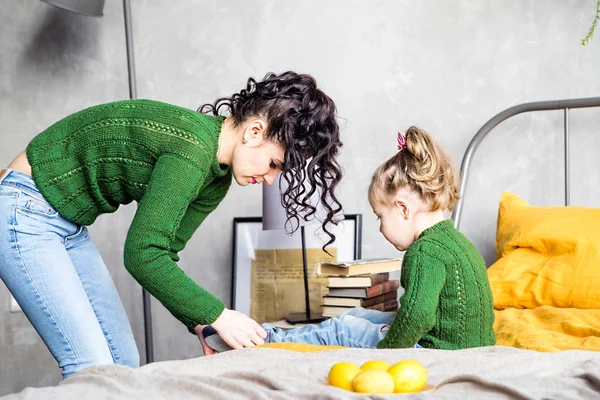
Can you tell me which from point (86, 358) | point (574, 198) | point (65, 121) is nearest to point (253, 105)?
point (65, 121)

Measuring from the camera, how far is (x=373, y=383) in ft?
3.28

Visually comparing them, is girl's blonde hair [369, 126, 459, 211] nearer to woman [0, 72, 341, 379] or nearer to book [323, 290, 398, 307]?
woman [0, 72, 341, 379]

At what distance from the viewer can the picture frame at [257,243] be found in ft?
8.37

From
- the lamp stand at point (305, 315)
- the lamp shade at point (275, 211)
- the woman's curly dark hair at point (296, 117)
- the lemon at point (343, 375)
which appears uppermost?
the woman's curly dark hair at point (296, 117)

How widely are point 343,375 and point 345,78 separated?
5.65ft

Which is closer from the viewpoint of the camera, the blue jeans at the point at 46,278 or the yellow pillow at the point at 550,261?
the blue jeans at the point at 46,278

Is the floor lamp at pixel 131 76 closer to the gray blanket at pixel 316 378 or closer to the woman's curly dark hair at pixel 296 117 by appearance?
the woman's curly dark hair at pixel 296 117

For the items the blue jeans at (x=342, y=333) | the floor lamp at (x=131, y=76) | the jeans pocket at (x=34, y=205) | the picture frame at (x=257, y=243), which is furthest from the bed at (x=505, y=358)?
the floor lamp at (x=131, y=76)

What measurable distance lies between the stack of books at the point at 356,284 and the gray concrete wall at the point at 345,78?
0.37 metres

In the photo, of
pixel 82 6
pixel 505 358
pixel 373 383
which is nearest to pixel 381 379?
pixel 373 383

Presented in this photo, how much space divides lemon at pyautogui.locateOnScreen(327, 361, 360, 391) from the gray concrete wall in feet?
4.94

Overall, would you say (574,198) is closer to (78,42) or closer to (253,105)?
(253,105)

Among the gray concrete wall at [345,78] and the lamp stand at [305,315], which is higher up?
the gray concrete wall at [345,78]

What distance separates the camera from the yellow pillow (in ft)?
6.21
